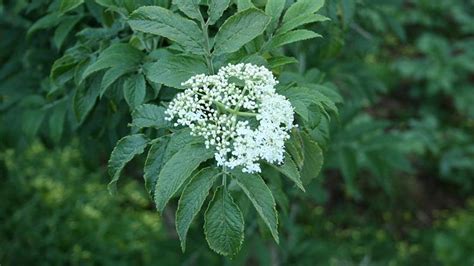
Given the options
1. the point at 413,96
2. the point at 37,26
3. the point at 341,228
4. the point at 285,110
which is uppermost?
the point at 285,110

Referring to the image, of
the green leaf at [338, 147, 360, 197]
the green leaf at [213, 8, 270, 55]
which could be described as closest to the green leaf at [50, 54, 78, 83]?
the green leaf at [213, 8, 270, 55]

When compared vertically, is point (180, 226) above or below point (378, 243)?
above

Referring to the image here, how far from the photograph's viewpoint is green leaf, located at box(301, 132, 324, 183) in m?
1.60

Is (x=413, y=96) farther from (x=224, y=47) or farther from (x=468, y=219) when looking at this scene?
(x=224, y=47)

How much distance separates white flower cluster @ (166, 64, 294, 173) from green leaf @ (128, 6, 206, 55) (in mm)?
123

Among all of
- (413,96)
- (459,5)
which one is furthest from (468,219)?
(459,5)

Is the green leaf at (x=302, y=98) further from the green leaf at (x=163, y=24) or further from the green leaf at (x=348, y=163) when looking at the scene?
the green leaf at (x=348, y=163)

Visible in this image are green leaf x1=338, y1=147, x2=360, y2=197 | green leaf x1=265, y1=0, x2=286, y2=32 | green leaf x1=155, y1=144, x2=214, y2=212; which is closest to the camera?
green leaf x1=155, y1=144, x2=214, y2=212

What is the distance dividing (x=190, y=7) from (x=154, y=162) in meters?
0.34

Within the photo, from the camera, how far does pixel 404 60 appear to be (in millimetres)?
5012

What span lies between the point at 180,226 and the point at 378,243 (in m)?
2.95

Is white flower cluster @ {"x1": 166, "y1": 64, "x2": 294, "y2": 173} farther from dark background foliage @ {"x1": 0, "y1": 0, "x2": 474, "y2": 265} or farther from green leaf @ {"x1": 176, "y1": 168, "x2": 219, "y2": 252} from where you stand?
dark background foliage @ {"x1": 0, "y1": 0, "x2": 474, "y2": 265}

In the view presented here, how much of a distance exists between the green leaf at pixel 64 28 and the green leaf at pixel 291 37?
69 centimetres

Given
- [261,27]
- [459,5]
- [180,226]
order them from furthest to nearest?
[459,5] → [261,27] → [180,226]
